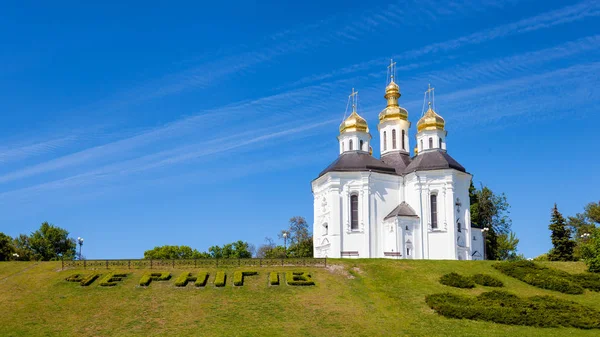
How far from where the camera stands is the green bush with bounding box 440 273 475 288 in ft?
114

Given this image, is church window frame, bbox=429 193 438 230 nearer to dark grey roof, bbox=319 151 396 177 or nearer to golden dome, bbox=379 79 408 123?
dark grey roof, bbox=319 151 396 177

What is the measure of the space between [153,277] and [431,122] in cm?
2815

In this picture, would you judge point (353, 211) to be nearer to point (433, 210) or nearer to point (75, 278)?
point (433, 210)

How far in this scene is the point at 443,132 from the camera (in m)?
52.1

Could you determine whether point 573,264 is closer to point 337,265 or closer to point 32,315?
point 337,265

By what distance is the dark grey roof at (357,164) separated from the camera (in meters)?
48.4

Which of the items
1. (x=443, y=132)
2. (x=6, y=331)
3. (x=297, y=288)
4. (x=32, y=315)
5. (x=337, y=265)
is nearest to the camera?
(x=6, y=331)

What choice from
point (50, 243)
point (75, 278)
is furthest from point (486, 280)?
point (50, 243)

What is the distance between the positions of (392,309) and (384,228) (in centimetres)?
1763

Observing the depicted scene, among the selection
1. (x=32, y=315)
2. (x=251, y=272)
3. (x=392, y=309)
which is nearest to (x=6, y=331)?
(x=32, y=315)

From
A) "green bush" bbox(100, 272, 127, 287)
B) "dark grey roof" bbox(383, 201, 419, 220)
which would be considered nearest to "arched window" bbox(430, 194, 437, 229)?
"dark grey roof" bbox(383, 201, 419, 220)

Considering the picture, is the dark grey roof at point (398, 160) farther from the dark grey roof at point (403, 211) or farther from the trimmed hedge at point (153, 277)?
the trimmed hedge at point (153, 277)

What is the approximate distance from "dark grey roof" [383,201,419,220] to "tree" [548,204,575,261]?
38.9 feet

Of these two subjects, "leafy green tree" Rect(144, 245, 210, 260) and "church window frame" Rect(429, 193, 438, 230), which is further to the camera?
"leafy green tree" Rect(144, 245, 210, 260)
